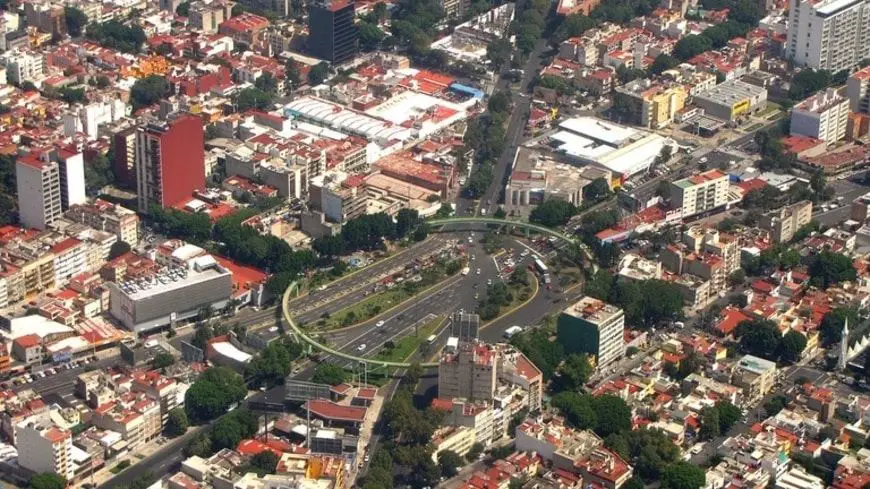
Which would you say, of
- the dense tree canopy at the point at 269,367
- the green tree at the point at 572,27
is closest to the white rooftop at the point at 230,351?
the dense tree canopy at the point at 269,367

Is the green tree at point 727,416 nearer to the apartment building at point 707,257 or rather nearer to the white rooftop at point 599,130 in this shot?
the apartment building at point 707,257

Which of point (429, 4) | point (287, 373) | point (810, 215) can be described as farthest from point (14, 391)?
point (429, 4)

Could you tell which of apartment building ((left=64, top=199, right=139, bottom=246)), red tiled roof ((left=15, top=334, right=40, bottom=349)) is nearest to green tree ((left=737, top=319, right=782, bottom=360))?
apartment building ((left=64, top=199, right=139, bottom=246))

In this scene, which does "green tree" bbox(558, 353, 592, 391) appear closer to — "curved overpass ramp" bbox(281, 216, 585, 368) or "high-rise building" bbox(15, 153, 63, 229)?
"curved overpass ramp" bbox(281, 216, 585, 368)

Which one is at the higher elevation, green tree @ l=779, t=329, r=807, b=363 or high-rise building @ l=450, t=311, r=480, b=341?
high-rise building @ l=450, t=311, r=480, b=341

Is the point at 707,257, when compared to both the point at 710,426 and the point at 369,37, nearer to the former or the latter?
the point at 710,426

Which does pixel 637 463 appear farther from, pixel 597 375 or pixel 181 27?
pixel 181 27
